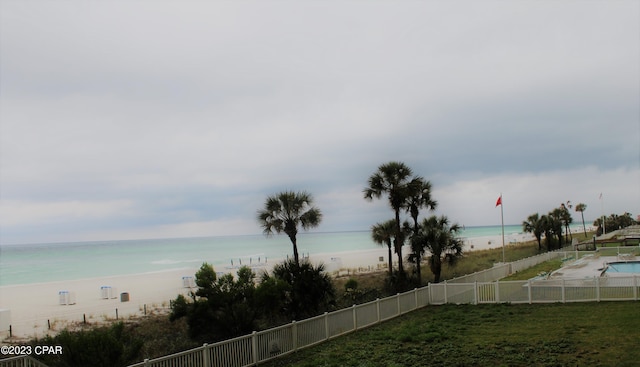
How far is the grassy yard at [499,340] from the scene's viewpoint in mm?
9509

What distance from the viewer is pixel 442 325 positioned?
553 inches

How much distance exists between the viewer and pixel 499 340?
11.4 m

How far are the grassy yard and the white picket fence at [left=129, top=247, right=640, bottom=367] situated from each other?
15.6 inches

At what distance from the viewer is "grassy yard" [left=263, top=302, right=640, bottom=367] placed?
951 cm

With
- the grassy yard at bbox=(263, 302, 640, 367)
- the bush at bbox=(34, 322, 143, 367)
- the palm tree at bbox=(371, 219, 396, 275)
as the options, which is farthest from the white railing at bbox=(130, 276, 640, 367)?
the palm tree at bbox=(371, 219, 396, 275)

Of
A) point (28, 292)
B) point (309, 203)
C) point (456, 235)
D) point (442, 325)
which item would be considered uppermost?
point (309, 203)

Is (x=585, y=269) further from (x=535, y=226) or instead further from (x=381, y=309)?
(x=535, y=226)

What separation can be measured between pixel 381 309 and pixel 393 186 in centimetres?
1024

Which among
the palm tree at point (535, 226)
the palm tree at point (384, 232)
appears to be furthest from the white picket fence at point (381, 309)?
the palm tree at point (535, 226)

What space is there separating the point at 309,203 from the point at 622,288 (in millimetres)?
13538

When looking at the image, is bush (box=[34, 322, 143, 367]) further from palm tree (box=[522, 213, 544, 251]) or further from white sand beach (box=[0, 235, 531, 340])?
palm tree (box=[522, 213, 544, 251])

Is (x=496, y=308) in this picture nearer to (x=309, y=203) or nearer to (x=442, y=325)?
(x=442, y=325)

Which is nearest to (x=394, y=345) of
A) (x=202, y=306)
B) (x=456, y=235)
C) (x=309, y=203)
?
(x=202, y=306)

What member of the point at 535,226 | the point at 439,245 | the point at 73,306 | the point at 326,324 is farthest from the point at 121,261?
the point at 326,324
